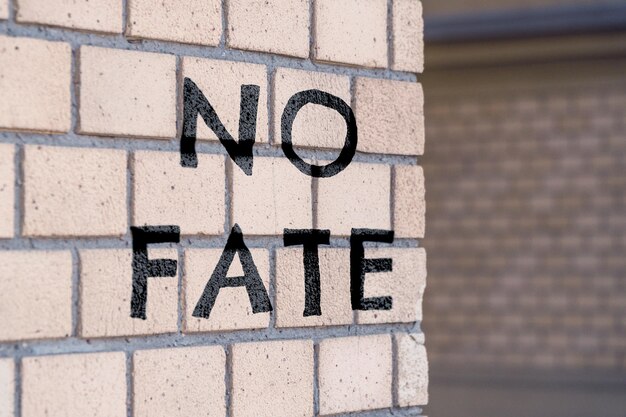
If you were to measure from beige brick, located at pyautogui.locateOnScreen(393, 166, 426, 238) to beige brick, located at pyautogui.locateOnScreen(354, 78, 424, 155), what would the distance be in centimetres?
3

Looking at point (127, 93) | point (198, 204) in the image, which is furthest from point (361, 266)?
point (127, 93)

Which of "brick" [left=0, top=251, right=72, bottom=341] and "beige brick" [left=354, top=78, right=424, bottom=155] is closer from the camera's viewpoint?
"brick" [left=0, top=251, right=72, bottom=341]

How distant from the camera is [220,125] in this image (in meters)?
1.24

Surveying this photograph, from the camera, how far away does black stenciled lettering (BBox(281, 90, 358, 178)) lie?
1300 mm

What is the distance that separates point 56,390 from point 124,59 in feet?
1.30

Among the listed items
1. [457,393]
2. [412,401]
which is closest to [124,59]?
[412,401]

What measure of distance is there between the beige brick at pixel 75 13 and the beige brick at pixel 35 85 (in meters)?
0.03

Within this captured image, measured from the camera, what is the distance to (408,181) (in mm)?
1414

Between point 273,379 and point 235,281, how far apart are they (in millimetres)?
140

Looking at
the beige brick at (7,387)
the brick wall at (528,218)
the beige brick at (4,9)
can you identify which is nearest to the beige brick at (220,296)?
the beige brick at (7,387)

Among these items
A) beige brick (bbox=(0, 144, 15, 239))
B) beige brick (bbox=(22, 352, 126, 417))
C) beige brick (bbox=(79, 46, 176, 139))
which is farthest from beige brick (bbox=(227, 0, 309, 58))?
beige brick (bbox=(22, 352, 126, 417))

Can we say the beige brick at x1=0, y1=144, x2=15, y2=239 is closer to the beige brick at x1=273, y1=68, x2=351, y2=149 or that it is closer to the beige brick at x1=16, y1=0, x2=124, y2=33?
the beige brick at x1=16, y1=0, x2=124, y2=33

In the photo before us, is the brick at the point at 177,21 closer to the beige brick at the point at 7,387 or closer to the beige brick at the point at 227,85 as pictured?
the beige brick at the point at 227,85

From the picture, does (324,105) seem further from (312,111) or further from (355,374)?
(355,374)
